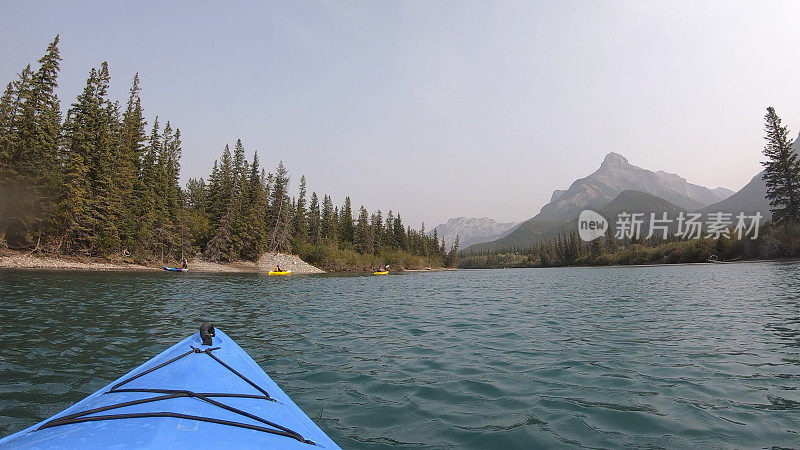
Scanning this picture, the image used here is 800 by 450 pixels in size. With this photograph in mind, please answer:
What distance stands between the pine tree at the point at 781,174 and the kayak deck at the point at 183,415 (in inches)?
3287

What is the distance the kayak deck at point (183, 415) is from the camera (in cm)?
254

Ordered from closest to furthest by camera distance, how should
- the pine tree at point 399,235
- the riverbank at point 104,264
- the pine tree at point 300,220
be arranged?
the riverbank at point 104,264
the pine tree at point 300,220
the pine tree at point 399,235

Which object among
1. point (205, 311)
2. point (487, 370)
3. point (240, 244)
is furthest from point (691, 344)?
point (240, 244)

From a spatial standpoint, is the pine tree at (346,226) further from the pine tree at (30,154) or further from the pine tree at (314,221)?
the pine tree at (30,154)

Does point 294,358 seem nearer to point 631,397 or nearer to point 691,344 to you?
point 631,397

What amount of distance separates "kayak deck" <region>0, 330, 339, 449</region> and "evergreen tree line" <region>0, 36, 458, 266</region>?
4748 centimetres

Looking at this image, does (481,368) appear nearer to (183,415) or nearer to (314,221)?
(183,415)

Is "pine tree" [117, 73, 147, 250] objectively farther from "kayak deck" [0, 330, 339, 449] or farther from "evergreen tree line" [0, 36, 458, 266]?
"kayak deck" [0, 330, 339, 449]

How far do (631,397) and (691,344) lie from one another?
481cm

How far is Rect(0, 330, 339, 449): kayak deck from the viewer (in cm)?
254

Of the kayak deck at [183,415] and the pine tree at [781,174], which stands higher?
the pine tree at [781,174]

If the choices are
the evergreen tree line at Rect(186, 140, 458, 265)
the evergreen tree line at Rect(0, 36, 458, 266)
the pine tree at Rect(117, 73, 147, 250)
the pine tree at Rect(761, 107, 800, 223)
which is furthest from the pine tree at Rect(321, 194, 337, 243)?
the pine tree at Rect(761, 107, 800, 223)

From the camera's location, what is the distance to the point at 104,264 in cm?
4172

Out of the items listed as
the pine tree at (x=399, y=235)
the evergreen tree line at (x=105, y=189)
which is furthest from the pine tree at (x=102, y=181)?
the pine tree at (x=399, y=235)
